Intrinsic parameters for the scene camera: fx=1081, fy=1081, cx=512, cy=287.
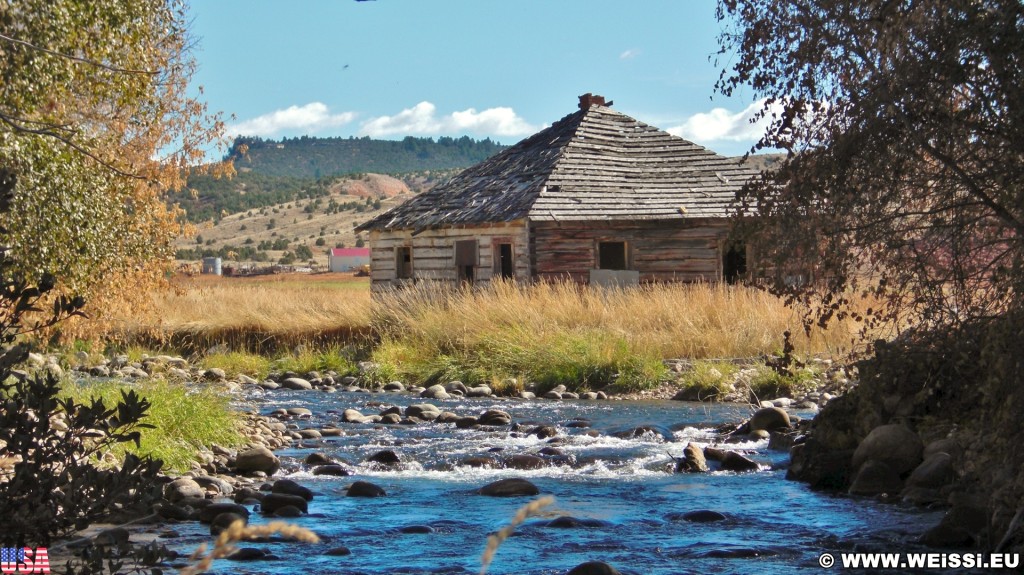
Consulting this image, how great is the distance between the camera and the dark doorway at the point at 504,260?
23.3m

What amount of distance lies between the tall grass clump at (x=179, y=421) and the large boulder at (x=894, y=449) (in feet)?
17.4

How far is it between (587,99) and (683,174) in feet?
16.3

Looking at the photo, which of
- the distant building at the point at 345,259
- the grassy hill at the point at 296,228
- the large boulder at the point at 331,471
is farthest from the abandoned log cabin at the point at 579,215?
the grassy hill at the point at 296,228

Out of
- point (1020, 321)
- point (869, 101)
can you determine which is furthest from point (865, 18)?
point (1020, 321)

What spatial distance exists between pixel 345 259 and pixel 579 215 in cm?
3656

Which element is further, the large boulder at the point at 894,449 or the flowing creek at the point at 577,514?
the large boulder at the point at 894,449

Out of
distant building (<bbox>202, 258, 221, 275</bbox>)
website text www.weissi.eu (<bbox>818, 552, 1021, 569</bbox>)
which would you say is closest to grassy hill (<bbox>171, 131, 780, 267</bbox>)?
distant building (<bbox>202, 258, 221, 275</bbox>)

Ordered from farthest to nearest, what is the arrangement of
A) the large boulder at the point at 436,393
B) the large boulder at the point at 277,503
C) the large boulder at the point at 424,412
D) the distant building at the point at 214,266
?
the distant building at the point at 214,266, the large boulder at the point at 436,393, the large boulder at the point at 424,412, the large boulder at the point at 277,503

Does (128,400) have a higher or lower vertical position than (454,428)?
higher

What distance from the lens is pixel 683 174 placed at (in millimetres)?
24094

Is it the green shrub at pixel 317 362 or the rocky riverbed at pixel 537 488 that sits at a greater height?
the green shrub at pixel 317 362

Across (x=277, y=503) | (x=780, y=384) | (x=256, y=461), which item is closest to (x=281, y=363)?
(x=780, y=384)

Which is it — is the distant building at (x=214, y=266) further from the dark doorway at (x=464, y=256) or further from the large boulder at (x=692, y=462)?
the large boulder at (x=692, y=462)

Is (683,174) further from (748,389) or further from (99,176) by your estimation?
(99,176)
